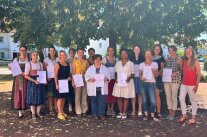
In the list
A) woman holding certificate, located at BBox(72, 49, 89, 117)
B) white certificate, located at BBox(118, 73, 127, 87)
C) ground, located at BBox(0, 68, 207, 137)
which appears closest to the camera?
ground, located at BBox(0, 68, 207, 137)

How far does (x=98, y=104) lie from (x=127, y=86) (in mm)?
906

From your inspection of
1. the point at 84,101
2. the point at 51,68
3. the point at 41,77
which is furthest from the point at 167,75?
the point at 41,77

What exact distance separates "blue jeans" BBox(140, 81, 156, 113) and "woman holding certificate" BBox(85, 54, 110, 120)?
96cm

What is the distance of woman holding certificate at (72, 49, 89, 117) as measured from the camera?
9.34 meters

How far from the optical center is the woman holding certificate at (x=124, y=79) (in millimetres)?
9211

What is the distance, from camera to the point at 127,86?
9.36m

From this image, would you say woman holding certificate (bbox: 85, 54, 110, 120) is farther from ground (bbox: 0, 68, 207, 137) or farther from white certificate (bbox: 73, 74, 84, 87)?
ground (bbox: 0, 68, 207, 137)

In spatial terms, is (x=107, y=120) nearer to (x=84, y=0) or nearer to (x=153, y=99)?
(x=153, y=99)

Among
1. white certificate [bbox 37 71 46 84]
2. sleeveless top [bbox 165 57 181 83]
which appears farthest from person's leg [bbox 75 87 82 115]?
sleeveless top [bbox 165 57 181 83]

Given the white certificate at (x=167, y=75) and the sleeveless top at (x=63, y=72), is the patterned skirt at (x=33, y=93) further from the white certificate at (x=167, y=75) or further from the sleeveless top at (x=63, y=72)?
the white certificate at (x=167, y=75)

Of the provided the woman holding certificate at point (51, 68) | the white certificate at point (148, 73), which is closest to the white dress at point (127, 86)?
the white certificate at point (148, 73)

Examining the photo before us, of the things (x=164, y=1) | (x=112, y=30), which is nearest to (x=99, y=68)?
(x=112, y=30)

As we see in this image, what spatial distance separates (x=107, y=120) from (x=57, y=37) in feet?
10.3

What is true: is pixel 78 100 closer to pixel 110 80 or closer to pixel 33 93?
pixel 110 80
